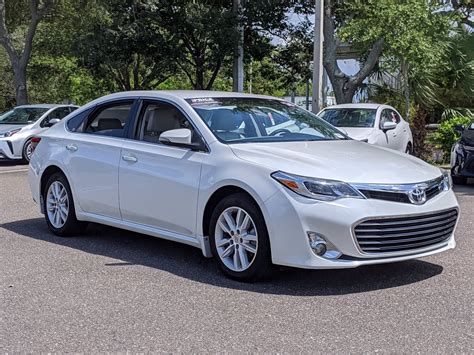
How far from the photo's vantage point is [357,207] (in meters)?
5.10

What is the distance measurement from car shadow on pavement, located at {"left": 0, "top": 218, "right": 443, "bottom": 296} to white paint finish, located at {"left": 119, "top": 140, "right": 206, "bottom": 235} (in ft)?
1.21

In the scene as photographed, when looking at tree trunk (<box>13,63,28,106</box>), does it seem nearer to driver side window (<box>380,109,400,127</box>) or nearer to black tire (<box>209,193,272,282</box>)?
driver side window (<box>380,109,400,127</box>)

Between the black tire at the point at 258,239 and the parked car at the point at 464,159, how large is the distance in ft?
23.8

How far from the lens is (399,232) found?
5270 mm

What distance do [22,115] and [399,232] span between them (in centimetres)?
1392

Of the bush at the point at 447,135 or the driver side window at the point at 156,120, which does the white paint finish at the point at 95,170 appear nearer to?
the driver side window at the point at 156,120

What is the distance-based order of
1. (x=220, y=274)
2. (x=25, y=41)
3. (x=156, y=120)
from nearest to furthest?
(x=220, y=274)
(x=156, y=120)
(x=25, y=41)

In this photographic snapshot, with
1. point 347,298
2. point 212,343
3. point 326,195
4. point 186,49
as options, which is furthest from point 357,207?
point 186,49

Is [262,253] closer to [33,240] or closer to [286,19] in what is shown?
[33,240]

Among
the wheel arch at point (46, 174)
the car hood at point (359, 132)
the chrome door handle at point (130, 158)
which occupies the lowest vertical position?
the car hood at point (359, 132)

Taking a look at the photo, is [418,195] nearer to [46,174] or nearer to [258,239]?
[258,239]

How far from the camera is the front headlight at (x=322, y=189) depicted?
5148 millimetres

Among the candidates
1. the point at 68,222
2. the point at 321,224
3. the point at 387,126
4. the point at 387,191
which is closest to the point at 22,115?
the point at 387,126

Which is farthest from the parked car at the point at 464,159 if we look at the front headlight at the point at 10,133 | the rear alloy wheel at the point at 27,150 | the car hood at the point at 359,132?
the front headlight at the point at 10,133
